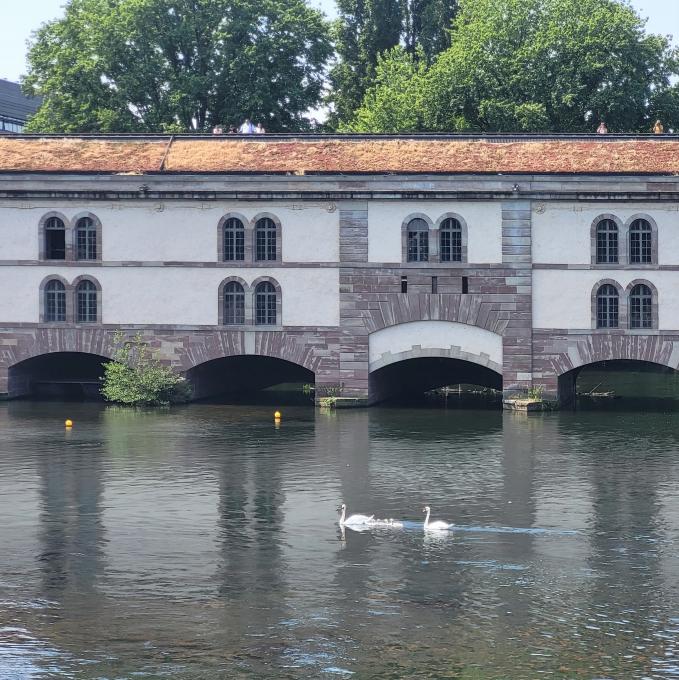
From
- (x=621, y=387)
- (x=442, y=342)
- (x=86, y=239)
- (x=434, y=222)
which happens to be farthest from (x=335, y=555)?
(x=621, y=387)

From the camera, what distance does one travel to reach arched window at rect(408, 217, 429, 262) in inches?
2472

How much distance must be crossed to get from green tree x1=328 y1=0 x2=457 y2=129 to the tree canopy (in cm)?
1201

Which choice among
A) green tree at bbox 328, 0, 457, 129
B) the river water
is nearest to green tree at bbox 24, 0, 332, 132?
green tree at bbox 328, 0, 457, 129

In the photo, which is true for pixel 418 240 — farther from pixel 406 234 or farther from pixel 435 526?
pixel 435 526

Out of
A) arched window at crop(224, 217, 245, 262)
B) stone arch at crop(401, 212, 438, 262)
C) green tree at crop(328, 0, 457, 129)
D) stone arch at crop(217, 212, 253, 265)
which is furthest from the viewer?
green tree at crop(328, 0, 457, 129)

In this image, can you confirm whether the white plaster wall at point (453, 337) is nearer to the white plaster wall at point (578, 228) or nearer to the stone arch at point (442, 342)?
the stone arch at point (442, 342)

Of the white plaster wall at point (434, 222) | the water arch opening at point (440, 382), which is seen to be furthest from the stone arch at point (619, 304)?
the water arch opening at point (440, 382)

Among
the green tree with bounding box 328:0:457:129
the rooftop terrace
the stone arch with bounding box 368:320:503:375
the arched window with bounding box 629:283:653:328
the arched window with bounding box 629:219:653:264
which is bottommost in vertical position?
the stone arch with bounding box 368:320:503:375

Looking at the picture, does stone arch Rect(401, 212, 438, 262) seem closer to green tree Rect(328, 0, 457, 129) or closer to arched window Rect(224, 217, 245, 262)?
arched window Rect(224, 217, 245, 262)

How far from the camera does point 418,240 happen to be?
62.9 m

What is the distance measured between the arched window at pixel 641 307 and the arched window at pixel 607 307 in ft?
2.18

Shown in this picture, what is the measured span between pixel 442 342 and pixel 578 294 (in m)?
6.10

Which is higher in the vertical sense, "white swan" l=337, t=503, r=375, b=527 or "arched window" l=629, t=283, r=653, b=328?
"arched window" l=629, t=283, r=653, b=328

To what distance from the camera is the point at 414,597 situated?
102 feet
